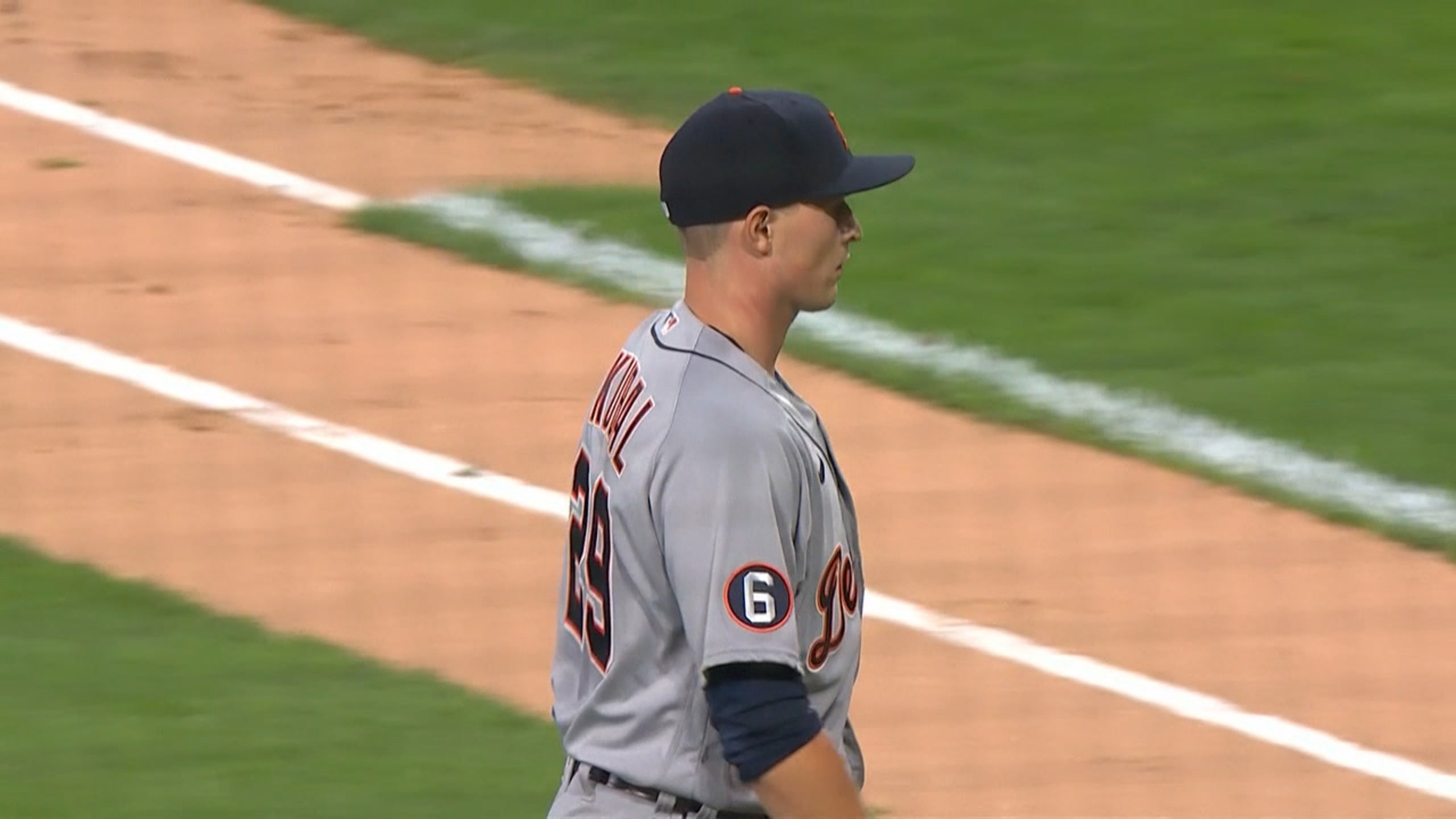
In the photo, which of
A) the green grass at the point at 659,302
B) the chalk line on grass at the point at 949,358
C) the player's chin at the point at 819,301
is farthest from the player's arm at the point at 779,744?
the green grass at the point at 659,302

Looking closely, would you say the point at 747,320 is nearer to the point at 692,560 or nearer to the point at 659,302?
the point at 692,560

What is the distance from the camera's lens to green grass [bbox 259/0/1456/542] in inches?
351

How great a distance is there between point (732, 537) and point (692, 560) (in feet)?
0.23

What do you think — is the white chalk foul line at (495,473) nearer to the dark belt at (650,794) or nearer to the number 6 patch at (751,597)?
the dark belt at (650,794)

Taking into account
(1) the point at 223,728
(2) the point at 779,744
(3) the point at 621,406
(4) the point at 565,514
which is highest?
(3) the point at 621,406

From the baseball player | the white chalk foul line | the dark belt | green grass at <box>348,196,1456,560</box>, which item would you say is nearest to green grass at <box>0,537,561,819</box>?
the white chalk foul line

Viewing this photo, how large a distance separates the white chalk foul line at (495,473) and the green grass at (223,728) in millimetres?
1272

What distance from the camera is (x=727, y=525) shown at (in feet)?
10.4

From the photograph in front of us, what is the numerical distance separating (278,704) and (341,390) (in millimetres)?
2538

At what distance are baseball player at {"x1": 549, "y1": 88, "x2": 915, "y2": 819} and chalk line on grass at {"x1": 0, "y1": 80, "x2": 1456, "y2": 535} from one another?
3550 mm

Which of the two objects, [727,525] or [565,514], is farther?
[565,514]

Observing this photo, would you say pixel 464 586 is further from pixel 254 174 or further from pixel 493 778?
pixel 254 174

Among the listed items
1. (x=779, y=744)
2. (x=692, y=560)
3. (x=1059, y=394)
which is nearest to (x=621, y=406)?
(x=692, y=560)

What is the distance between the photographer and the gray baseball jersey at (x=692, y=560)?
Answer: 125 inches
